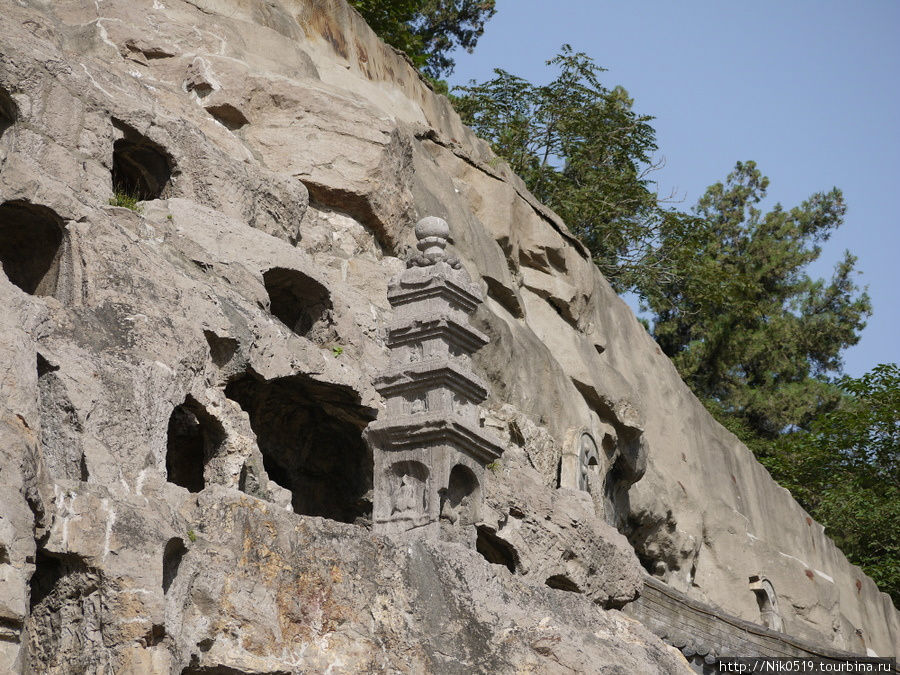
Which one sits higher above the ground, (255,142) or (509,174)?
(509,174)

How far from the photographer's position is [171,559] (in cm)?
786

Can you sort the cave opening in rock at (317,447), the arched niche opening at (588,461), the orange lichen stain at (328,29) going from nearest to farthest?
the cave opening in rock at (317,447)
the arched niche opening at (588,461)
the orange lichen stain at (328,29)

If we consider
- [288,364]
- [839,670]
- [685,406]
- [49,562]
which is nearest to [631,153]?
[685,406]

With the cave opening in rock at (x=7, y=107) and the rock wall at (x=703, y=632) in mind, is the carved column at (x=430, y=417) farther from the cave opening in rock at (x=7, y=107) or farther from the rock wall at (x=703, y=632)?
the rock wall at (x=703, y=632)

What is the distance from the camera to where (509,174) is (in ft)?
65.1

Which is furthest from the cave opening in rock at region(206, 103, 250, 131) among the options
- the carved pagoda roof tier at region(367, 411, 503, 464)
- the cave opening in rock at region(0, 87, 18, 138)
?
the carved pagoda roof tier at region(367, 411, 503, 464)

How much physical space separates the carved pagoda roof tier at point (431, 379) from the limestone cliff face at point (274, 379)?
119cm

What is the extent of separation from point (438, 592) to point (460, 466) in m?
1.35

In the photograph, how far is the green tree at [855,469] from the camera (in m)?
28.5

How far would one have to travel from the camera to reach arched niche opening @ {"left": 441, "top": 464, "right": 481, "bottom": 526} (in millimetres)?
10062

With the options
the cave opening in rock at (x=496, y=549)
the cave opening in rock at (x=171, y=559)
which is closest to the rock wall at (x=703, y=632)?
the cave opening in rock at (x=496, y=549)

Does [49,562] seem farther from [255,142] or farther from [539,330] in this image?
[539,330]

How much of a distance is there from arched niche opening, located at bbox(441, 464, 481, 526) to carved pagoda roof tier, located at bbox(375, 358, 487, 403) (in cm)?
57

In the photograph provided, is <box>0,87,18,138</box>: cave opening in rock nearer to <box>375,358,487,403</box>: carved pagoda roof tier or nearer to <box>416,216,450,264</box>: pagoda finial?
<box>416,216,450,264</box>: pagoda finial
